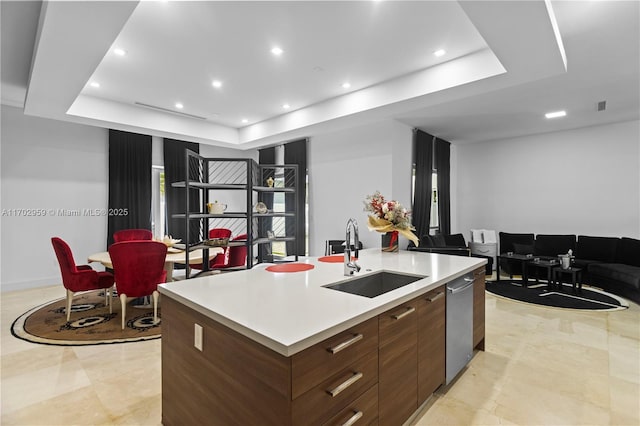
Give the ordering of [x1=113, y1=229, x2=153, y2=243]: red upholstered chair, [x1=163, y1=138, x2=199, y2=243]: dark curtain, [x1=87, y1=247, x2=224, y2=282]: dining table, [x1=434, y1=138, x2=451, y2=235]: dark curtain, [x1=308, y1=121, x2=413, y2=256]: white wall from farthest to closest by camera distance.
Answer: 1. [x1=434, y1=138, x2=451, y2=235]: dark curtain
2. [x1=163, y1=138, x2=199, y2=243]: dark curtain
3. [x1=308, y1=121, x2=413, y2=256]: white wall
4. [x1=113, y1=229, x2=153, y2=243]: red upholstered chair
5. [x1=87, y1=247, x2=224, y2=282]: dining table

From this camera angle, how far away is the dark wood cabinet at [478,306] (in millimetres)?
2643

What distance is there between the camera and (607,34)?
2.80m

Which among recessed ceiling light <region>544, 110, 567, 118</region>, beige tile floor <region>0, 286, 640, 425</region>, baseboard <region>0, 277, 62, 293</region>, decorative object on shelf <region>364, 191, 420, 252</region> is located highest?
recessed ceiling light <region>544, 110, 567, 118</region>

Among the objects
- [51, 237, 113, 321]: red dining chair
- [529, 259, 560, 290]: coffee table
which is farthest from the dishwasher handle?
[51, 237, 113, 321]: red dining chair

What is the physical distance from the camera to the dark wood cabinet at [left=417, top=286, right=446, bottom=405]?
6.10 feet

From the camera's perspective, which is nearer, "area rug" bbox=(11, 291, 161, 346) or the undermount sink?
the undermount sink

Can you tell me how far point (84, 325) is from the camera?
3.56m

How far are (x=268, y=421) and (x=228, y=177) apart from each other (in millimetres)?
6919

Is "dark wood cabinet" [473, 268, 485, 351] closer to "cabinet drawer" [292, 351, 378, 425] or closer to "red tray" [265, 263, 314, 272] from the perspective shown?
"red tray" [265, 263, 314, 272]

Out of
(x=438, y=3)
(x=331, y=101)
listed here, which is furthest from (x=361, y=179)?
(x=438, y=3)

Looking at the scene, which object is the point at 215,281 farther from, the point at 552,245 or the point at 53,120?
the point at 552,245

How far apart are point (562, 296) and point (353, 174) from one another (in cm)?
373

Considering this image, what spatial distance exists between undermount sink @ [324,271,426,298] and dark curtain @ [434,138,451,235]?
4.94m

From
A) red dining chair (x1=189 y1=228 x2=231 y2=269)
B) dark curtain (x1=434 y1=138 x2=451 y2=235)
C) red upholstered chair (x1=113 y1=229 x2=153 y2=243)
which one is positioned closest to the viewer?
red dining chair (x1=189 y1=228 x2=231 y2=269)
